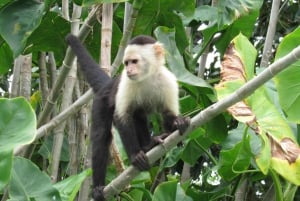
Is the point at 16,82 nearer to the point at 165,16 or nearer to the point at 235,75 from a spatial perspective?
the point at 165,16

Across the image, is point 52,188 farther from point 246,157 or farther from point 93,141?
point 246,157

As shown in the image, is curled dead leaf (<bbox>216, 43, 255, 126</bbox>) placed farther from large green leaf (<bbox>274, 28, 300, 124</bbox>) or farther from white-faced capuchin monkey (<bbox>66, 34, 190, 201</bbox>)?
white-faced capuchin monkey (<bbox>66, 34, 190, 201</bbox>)

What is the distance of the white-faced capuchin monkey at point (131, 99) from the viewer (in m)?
3.20

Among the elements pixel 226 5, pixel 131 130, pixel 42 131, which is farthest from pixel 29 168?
pixel 226 5

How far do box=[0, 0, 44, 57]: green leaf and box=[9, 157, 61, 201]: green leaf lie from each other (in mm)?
725


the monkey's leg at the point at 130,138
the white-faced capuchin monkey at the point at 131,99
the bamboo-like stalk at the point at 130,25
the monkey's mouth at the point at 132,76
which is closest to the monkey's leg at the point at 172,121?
the white-faced capuchin monkey at the point at 131,99

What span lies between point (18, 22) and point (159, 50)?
73 centimetres

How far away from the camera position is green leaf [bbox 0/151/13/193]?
7.48 feet

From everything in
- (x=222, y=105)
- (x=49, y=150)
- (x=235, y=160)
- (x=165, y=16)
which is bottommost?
(x=49, y=150)

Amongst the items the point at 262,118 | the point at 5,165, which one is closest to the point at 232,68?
the point at 262,118

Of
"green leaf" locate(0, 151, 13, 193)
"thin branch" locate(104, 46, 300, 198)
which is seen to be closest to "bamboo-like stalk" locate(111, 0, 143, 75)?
"thin branch" locate(104, 46, 300, 198)

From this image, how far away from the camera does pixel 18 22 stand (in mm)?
3199

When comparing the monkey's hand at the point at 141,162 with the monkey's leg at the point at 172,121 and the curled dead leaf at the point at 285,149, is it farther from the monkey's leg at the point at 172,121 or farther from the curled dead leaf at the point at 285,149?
the curled dead leaf at the point at 285,149

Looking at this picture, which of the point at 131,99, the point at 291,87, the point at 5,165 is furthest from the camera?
the point at 131,99
